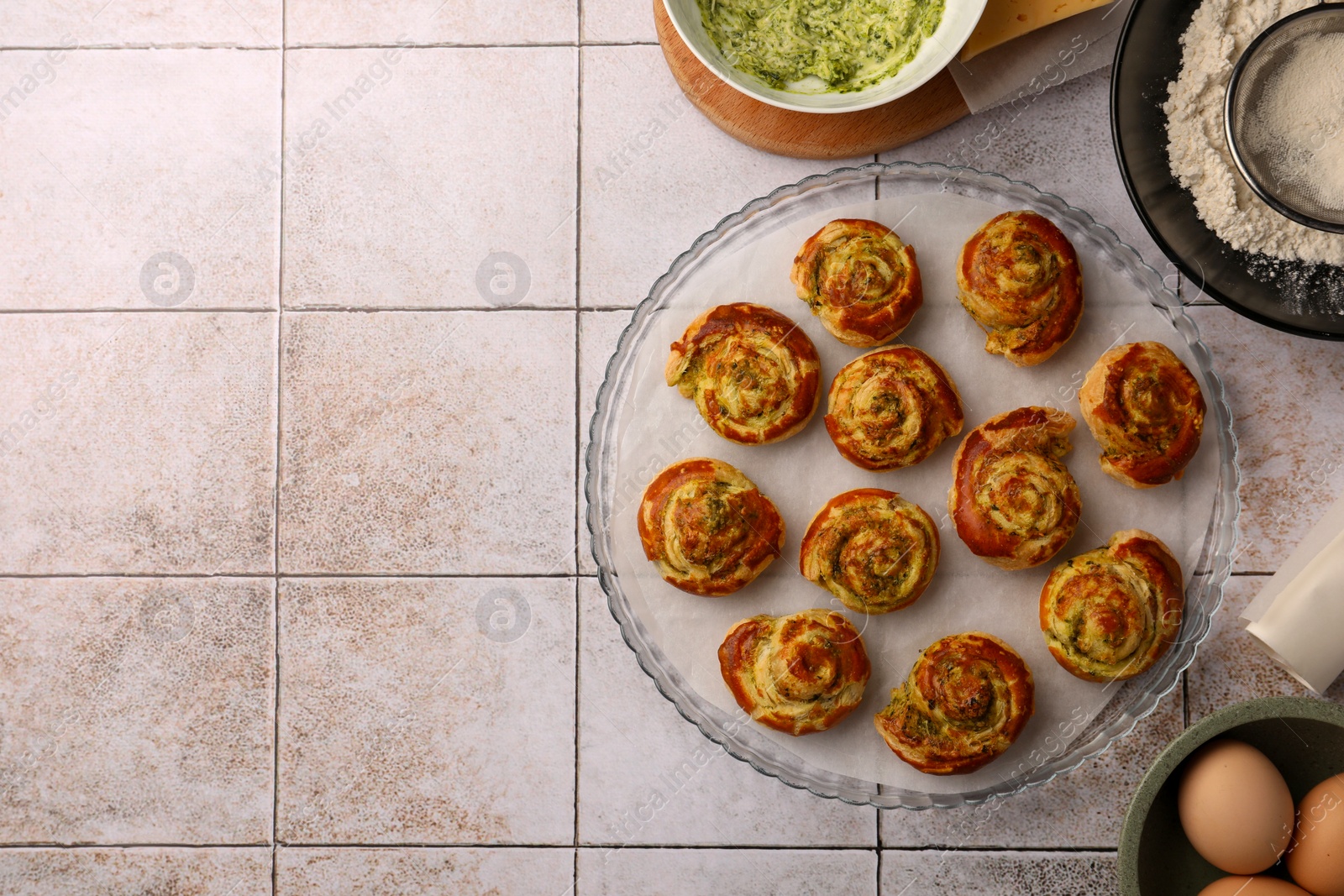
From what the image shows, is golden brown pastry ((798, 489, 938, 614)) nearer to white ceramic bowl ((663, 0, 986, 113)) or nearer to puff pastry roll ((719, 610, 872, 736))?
puff pastry roll ((719, 610, 872, 736))

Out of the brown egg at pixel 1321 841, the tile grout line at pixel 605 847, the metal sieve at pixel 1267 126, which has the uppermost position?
the metal sieve at pixel 1267 126

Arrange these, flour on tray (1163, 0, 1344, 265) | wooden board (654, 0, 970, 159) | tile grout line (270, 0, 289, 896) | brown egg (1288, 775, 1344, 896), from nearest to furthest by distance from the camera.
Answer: brown egg (1288, 775, 1344, 896)
flour on tray (1163, 0, 1344, 265)
wooden board (654, 0, 970, 159)
tile grout line (270, 0, 289, 896)

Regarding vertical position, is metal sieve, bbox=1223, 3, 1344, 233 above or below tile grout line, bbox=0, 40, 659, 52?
below

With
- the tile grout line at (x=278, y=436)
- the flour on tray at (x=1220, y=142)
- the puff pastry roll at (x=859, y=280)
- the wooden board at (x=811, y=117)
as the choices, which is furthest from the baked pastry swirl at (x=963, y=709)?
the tile grout line at (x=278, y=436)

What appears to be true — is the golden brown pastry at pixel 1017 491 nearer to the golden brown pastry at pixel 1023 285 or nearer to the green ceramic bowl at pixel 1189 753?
the golden brown pastry at pixel 1023 285

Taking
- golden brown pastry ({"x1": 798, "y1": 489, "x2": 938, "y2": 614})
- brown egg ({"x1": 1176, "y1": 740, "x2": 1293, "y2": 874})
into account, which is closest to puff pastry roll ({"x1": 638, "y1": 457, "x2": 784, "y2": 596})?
golden brown pastry ({"x1": 798, "y1": 489, "x2": 938, "y2": 614})

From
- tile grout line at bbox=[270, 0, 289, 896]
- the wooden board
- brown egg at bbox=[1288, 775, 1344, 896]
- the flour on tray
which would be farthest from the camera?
tile grout line at bbox=[270, 0, 289, 896]
